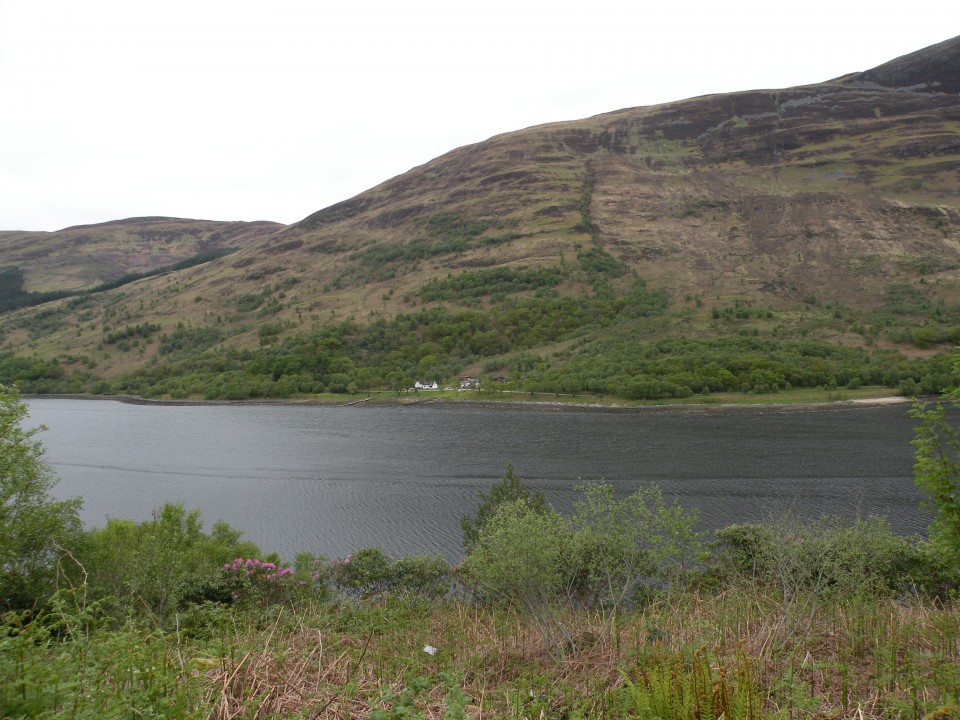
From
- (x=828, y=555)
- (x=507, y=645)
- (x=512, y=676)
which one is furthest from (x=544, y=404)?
(x=512, y=676)

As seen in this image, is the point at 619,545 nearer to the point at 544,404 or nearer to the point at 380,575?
the point at 380,575

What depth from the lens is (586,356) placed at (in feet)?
306

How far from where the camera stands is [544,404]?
7706 centimetres

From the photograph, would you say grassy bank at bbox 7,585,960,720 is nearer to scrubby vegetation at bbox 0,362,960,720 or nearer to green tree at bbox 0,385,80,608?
scrubby vegetation at bbox 0,362,960,720

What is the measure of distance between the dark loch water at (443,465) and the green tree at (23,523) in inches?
537

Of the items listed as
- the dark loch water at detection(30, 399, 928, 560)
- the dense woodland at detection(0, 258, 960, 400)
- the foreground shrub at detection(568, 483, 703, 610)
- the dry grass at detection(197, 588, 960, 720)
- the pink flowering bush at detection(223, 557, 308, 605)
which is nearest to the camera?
the dry grass at detection(197, 588, 960, 720)

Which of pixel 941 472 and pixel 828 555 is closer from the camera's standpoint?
pixel 941 472

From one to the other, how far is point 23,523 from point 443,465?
110ft

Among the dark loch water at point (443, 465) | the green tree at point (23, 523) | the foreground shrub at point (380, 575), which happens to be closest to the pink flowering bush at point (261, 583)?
the foreground shrub at point (380, 575)

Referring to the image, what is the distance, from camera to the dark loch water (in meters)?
33.0

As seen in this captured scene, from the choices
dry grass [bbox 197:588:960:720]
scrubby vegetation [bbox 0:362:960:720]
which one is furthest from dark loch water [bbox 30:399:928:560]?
dry grass [bbox 197:588:960:720]

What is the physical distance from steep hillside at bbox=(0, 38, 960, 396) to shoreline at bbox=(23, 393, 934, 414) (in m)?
14.9

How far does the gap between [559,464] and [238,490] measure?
26.7 meters

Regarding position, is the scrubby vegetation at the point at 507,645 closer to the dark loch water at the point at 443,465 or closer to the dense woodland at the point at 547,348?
the dark loch water at the point at 443,465
